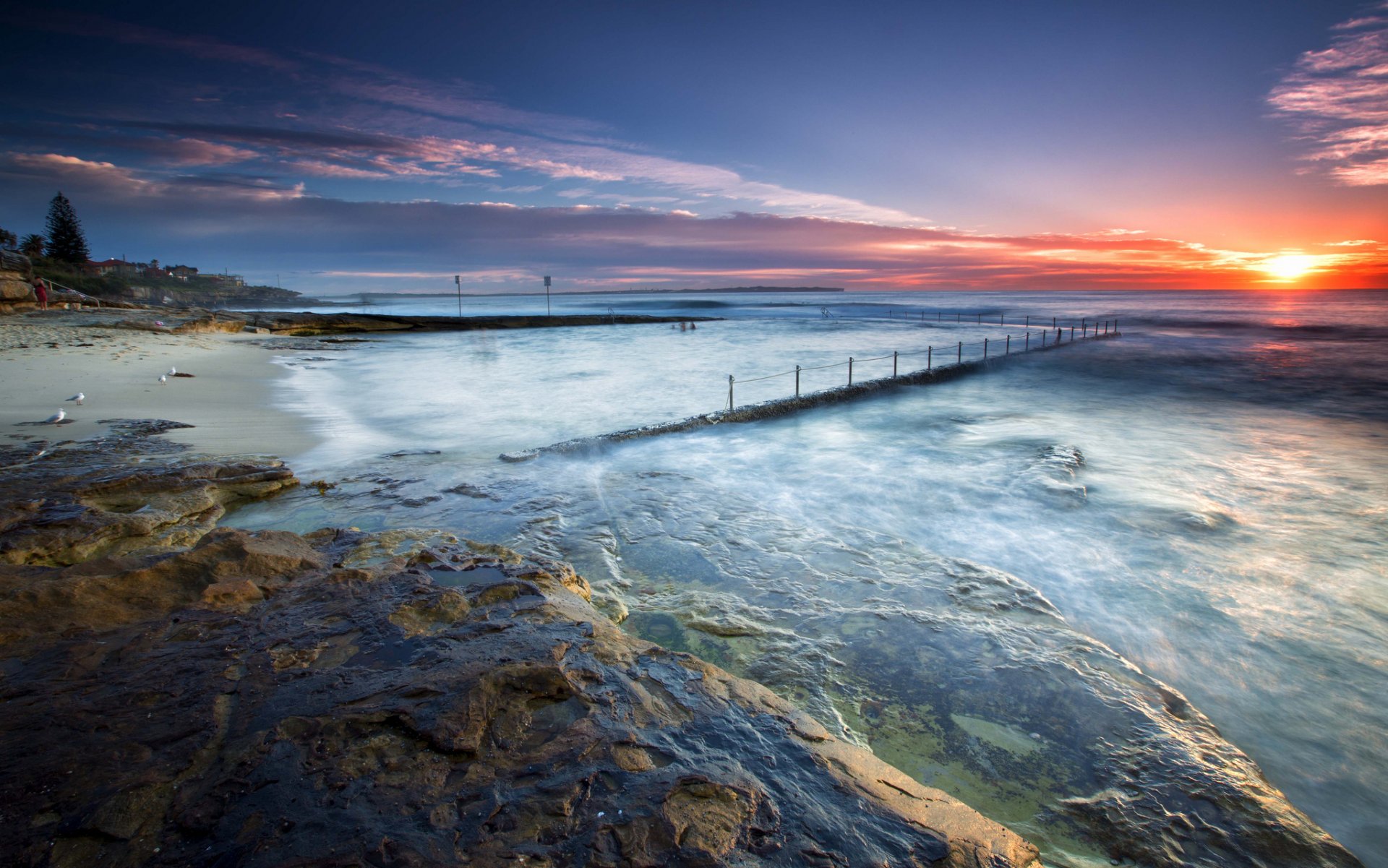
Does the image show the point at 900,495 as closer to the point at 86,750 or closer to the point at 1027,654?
the point at 1027,654

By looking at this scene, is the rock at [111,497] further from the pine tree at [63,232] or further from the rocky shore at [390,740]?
the pine tree at [63,232]

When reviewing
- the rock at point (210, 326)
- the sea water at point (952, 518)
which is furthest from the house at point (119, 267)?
the sea water at point (952, 518)

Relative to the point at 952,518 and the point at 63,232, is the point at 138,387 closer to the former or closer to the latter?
the point at 952,518

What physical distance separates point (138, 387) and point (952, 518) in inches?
644

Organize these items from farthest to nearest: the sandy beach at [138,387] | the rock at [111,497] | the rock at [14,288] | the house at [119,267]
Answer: the house at [119,267]
the rock at [14,288]
the sandy beach at [138,387]
the rock at [111,497]

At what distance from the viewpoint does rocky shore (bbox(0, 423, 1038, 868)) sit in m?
2.00

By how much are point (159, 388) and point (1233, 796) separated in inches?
698

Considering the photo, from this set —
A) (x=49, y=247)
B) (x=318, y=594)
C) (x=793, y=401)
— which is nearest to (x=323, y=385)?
(x=793, y=401)

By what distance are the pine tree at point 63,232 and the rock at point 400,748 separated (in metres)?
91.9

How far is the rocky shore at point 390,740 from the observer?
200 cm

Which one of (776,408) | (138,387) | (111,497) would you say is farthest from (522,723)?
(138,387)

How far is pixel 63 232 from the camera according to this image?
65375mm

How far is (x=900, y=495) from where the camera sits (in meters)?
8.20

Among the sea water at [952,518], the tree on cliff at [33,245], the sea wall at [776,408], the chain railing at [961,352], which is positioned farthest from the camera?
the tree on cliff at [33,245]
